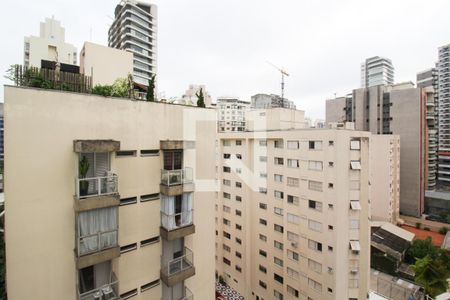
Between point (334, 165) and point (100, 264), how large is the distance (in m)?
15.3

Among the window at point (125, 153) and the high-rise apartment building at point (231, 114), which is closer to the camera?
the window at point (125, 153)

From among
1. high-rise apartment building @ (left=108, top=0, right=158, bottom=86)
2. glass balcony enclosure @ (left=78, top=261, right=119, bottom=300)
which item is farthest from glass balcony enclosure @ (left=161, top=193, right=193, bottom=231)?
high-rise apartment building @ (left=108, top=0, right=158, bottom=86)

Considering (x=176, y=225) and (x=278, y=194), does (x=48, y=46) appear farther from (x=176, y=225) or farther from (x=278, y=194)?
(x=278, y=194)

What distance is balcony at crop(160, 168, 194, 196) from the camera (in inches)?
318

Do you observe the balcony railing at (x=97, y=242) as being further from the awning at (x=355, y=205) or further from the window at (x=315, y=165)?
the awning at (x=355, y=205)

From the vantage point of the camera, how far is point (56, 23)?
49.4 m

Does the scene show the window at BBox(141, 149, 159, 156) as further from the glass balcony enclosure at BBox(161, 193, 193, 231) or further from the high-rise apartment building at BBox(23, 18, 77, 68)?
the high-rise apartment building at BBox(23, 18, 77, 68)

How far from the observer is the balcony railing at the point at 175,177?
8133mm

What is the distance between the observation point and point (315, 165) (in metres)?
17.8

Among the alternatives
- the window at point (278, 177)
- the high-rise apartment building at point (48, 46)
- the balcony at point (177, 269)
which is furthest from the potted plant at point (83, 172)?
the high-rise apartment building at point (48, 46)

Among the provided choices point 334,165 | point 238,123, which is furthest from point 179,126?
point 238,123

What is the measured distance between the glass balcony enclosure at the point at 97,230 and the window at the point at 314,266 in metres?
16.2

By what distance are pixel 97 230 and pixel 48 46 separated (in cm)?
3128

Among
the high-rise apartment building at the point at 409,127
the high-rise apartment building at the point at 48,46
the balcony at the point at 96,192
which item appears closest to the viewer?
the balcony at the point at 96,192
